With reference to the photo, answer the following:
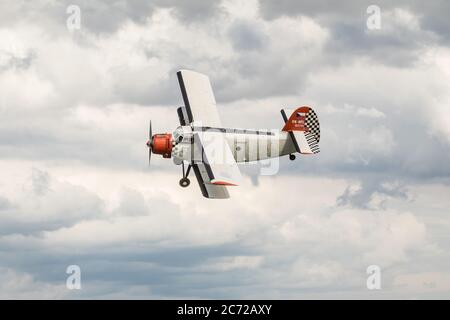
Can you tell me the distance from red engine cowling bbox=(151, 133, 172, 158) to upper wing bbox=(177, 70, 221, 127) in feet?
7.44

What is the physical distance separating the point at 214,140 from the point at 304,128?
22.4 ft

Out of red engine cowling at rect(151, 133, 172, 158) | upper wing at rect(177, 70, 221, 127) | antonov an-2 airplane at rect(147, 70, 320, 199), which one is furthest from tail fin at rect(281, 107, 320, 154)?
red engine cowling at rect(151, 133, 172, 158)

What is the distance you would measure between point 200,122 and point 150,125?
117 inches

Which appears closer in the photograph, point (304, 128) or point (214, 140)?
point (214, 140)

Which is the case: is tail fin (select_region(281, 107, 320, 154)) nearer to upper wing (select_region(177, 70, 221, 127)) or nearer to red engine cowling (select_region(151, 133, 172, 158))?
upper wing (select_region(177, 70, 221, 127))

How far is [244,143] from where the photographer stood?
43.5 meters

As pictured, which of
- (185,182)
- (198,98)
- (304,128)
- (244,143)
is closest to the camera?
(185,182)

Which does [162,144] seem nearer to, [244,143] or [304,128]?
[244,143]

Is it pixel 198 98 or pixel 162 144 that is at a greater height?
pixel 198 98

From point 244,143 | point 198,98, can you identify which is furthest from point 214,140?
point 198,98

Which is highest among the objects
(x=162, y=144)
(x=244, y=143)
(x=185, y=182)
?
(x=244, y=143)
